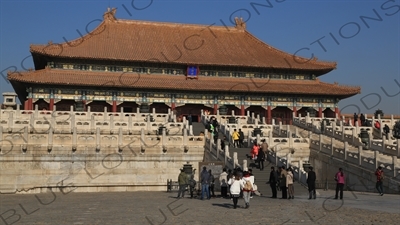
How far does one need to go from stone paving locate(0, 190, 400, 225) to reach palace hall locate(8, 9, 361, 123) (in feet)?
85.9

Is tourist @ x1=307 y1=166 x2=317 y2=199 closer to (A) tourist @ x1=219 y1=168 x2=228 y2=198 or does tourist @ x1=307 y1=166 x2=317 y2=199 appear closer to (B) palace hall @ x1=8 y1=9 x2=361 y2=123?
(A) tourist @ x1=219 y1=168 x2=228 y2=198

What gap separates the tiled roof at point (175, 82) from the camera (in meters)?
45.9

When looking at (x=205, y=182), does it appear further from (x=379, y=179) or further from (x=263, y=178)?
(x=379, y=179)

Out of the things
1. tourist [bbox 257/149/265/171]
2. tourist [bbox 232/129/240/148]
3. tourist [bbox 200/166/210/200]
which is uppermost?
tourist [bbox 232/129/240/148]

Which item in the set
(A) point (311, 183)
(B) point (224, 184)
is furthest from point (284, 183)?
(B) point (224, 184)

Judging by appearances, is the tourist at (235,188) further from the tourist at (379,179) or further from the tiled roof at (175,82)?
the tiled roof at (175,82)

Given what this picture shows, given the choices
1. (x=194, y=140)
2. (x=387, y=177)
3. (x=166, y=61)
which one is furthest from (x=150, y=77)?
(x=387, y=177)

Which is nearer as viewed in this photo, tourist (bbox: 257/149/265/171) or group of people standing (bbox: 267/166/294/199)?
group of people standing (bbox: 267/166/294/199)

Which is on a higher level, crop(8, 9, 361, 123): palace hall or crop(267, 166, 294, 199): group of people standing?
crop(8, 9, 361, 123): palace hall

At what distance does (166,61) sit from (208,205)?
34108 millimetres

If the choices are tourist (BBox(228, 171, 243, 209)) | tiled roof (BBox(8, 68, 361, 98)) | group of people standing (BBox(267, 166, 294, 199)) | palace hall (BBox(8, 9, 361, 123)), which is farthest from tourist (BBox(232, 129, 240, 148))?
tiled roof (BBox(8, 68, 361, 98))

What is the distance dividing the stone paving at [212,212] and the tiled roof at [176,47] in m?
32.6

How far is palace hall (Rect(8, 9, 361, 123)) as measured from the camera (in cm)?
4684

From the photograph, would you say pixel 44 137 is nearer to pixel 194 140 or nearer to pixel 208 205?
pixel 194 140
